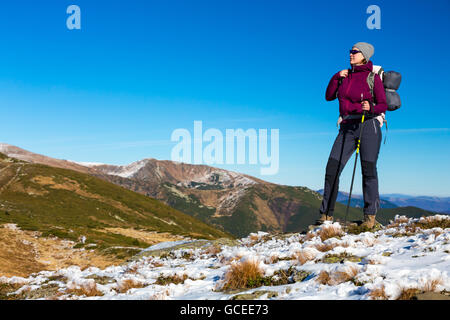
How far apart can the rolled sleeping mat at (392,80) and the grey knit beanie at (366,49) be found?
0.77m

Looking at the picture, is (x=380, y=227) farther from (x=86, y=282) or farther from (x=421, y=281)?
(x=86, y=282)

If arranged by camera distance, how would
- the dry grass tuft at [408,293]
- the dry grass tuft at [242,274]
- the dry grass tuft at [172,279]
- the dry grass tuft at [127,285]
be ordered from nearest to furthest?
the dry grass tuft at [408,293] < the dry grass tuft at [242,274] < the dry grass tuft at [127,285] < the dry grass tuft at [172,279]

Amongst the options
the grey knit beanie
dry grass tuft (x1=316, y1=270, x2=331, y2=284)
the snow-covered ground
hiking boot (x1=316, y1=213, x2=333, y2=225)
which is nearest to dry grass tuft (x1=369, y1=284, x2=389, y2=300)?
the snow-covered ground

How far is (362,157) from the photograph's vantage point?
9875mm

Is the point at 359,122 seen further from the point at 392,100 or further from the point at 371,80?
the point at 371,80

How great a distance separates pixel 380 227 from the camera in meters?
10.9

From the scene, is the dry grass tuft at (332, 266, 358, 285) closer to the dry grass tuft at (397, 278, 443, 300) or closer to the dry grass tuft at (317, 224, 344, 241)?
the dry grass tuft at (397, 278, 443, 300)

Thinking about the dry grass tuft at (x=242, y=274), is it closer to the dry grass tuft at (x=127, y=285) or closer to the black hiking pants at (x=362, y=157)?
the dry grass tuft at (x=127, y=285)

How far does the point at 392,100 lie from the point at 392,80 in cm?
57

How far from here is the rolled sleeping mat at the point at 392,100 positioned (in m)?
9.38

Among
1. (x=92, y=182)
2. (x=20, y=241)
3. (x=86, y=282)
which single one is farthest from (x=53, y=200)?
(x=86, y=282)

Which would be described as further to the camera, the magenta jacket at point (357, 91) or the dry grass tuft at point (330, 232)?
the dry grass tuft at point (330, 232)

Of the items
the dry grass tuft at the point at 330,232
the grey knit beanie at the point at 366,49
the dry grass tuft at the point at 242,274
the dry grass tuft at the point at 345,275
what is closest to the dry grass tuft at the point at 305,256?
the dry grass tuft at the point at 242,274

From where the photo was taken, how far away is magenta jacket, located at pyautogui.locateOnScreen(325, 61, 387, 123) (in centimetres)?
928
